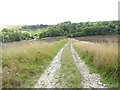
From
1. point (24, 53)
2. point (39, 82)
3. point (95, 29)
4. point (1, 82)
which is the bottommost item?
point (39, 82)

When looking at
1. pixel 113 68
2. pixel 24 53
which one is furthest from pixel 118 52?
pixel 24 53

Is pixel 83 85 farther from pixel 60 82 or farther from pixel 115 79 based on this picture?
pixel 115 79

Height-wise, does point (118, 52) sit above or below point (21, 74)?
above

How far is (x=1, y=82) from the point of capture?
14.5 feet

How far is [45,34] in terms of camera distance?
89.1 metres

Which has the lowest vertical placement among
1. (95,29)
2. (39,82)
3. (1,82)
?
(39,82)

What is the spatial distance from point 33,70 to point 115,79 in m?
4.63

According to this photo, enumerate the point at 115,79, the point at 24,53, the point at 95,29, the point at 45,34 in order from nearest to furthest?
the point at 115,79
the point at 24,53
the point at 95,29
the point at 45,34

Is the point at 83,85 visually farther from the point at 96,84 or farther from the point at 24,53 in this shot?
the point at 24,53

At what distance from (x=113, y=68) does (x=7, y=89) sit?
5.04 metres

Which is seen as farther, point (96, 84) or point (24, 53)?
point (24, 53)

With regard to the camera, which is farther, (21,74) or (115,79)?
(21,74)

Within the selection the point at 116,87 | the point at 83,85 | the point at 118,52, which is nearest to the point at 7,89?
the point at 83,85

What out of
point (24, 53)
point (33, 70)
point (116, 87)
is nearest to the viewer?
point (116, 87)
